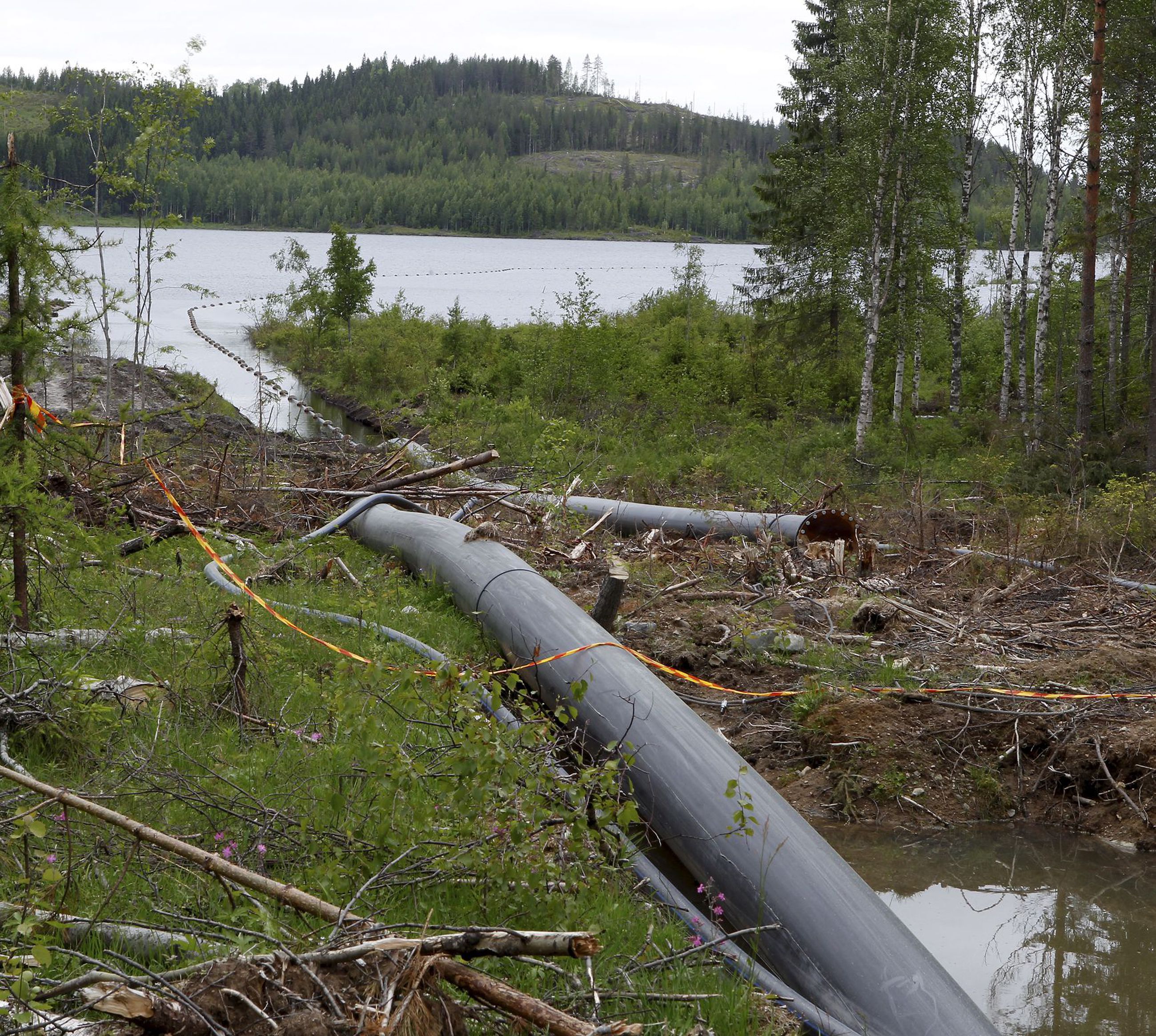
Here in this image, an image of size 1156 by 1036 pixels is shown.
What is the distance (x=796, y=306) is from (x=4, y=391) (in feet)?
75.8

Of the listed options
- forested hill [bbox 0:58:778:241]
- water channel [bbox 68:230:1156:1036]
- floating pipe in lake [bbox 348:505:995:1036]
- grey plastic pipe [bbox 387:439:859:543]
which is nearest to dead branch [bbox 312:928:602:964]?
floating pipe in lake [bbox 348:505:995:1036]

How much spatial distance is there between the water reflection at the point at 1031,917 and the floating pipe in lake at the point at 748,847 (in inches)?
43.1

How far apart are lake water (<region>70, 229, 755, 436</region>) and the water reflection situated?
34.4 ft

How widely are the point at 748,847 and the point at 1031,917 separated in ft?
6.89

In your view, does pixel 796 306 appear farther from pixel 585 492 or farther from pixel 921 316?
pixel 585 492

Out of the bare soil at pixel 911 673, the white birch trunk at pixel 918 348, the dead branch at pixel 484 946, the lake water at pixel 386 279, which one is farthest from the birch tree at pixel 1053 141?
the dead branch at pixel 484 946

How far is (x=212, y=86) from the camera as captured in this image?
13.8 meters

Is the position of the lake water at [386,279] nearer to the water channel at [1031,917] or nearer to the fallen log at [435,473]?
the fallen log at [435,473]

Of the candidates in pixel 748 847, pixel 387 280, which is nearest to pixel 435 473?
pixel 748 847

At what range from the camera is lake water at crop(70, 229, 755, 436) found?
3234 centimetres

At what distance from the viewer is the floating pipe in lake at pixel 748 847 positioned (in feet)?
12.2

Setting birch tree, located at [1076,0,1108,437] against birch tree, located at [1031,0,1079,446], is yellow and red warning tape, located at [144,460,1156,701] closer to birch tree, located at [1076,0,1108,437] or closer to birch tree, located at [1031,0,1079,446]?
birch tree, located at [1076,0,1108,437]

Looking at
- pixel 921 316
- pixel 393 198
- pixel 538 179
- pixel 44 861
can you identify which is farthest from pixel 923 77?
pixel 538 179

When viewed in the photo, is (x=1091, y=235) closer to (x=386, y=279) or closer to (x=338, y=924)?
(x=338, y=924)
